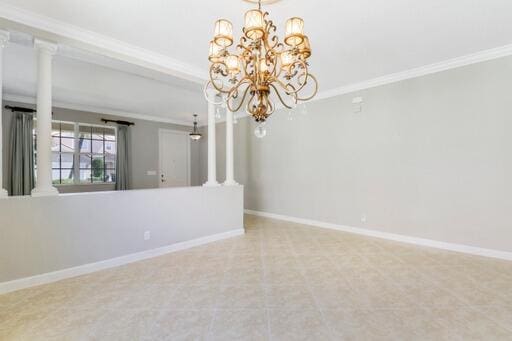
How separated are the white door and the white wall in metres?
4.18

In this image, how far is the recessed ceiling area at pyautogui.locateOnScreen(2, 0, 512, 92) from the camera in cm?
256

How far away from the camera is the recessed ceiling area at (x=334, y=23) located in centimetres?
256

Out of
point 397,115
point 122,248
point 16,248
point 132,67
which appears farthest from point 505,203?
point 16,248

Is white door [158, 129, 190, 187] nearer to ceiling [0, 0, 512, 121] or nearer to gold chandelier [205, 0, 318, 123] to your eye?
ceiling [0, 0, 512, 121]

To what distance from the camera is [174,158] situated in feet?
27.2

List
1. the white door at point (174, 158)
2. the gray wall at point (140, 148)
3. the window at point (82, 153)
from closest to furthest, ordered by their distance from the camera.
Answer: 1. the window at point (82, 153)
2. the gray wall at point (140, 148)
3. the white door at point (174, 158)

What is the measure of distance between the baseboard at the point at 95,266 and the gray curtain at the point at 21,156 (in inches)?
149

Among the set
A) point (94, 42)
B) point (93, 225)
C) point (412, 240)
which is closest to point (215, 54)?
point (94, 42)

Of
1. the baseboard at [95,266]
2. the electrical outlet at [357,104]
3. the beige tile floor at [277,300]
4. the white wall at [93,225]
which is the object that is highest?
the electrical outlet at [357,104]

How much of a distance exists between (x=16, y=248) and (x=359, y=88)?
5.45m

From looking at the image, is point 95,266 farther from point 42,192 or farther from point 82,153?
point 82,153

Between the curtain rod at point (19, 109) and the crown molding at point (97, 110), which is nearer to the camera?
the curtain rod at point (19, 109)

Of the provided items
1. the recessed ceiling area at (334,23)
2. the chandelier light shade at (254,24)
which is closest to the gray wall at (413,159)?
the recessed ceiling area at (334,23)

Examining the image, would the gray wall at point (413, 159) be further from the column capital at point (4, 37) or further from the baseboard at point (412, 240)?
the column capital at point (4, 37)
